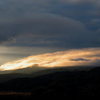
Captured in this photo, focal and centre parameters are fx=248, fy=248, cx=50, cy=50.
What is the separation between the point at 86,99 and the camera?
18338cm

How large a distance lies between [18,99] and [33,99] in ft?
34.6

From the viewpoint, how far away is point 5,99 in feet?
539

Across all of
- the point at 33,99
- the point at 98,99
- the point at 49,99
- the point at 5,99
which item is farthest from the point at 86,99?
the point at 5,99

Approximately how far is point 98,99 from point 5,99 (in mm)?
63652

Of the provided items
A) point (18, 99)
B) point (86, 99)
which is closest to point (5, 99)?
point (18, 99)

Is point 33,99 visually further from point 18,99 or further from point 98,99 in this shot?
point 98,99

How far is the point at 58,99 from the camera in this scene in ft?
589

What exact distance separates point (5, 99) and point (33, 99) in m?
20.1

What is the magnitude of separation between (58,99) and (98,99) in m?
28.5

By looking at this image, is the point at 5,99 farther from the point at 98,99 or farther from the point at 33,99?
the point at 98,99

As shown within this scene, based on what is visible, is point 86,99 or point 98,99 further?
point 86,99

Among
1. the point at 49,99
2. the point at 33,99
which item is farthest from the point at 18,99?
the point at 49,99

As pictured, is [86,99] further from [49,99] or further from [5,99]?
[5,99]

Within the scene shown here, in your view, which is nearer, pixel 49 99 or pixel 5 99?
pixel 5 99
